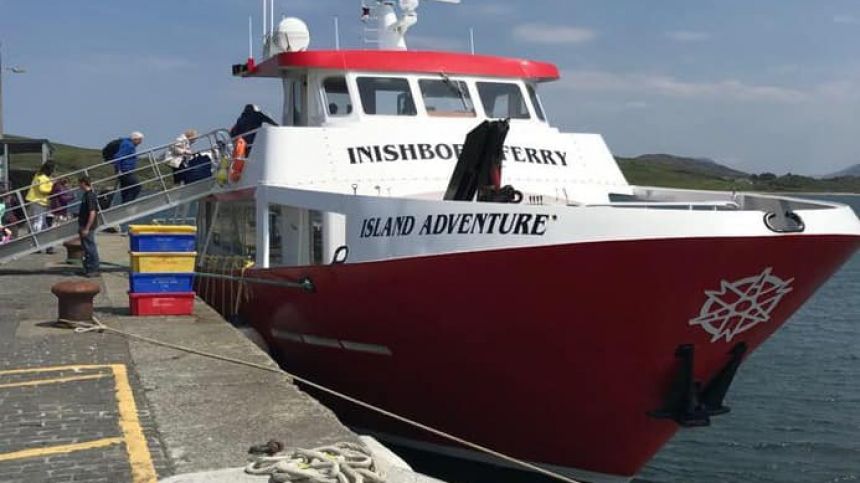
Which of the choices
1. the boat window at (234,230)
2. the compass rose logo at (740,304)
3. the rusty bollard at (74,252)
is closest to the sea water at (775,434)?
the compass rose logo at (740,304)

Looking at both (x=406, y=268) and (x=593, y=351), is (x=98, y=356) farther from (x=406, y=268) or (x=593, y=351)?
(x=593, y=351)

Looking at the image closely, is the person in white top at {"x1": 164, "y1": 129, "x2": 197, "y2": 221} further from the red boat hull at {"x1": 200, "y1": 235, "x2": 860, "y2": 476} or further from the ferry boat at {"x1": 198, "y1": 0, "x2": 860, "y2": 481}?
the red boat hull at {"x1": 200, "y1": 235, "x2": 860, "y2": 476}

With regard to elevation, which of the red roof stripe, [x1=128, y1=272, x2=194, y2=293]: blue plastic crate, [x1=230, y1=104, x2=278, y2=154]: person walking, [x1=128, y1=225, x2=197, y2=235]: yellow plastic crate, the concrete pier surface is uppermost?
the red roof stripe

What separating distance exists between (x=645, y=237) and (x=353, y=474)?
10.1 feet

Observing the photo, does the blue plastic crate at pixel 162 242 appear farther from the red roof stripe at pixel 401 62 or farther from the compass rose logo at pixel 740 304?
the compass rose logo at pixel 740 304

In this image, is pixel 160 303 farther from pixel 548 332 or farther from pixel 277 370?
pixel 548 332

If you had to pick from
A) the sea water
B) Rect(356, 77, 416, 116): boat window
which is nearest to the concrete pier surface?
the sea water

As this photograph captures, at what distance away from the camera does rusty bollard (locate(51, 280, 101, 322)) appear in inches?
379

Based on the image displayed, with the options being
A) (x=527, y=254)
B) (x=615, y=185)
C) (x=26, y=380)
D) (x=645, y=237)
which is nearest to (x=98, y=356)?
(x=26, y=380)

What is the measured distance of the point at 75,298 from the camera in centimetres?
973

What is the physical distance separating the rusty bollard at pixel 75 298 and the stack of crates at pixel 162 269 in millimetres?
610

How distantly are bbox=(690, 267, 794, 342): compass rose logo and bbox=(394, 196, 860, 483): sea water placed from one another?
2949 mm

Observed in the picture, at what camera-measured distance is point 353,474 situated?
468cm

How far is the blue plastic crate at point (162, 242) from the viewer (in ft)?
33.2
